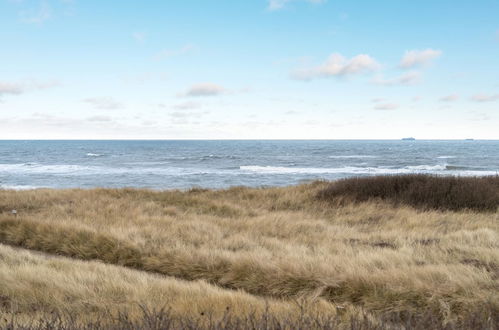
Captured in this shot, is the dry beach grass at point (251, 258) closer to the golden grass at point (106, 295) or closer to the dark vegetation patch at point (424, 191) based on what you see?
the golden grass at point (106, 295)

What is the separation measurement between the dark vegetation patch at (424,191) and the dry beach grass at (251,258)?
0.38m

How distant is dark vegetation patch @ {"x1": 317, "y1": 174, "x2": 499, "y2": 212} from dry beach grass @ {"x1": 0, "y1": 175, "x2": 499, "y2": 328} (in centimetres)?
38

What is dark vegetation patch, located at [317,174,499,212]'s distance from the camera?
1359cm

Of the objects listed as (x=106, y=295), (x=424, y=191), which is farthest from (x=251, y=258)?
(x=424, y=191)

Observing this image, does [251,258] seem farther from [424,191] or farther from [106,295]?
[424,191]

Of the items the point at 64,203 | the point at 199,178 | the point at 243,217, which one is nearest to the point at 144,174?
the point at 199,178

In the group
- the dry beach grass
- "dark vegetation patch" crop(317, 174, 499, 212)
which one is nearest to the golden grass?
the dry beach grass

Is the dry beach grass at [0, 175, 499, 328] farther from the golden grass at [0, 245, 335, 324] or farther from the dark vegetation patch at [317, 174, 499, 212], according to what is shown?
the dark vegetation patch at [317, 174, 499, 212]

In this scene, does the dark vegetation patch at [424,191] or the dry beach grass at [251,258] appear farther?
Answer: the dark vegetation patch at [424,191]

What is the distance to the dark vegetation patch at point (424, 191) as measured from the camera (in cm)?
1359

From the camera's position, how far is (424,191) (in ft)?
46.8

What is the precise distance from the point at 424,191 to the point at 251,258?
8.99 m

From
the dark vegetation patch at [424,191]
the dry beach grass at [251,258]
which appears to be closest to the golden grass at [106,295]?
the dry beach grass at [251,258]

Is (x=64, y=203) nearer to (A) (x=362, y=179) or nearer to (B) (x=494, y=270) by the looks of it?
(A) (x=362, y=179)
